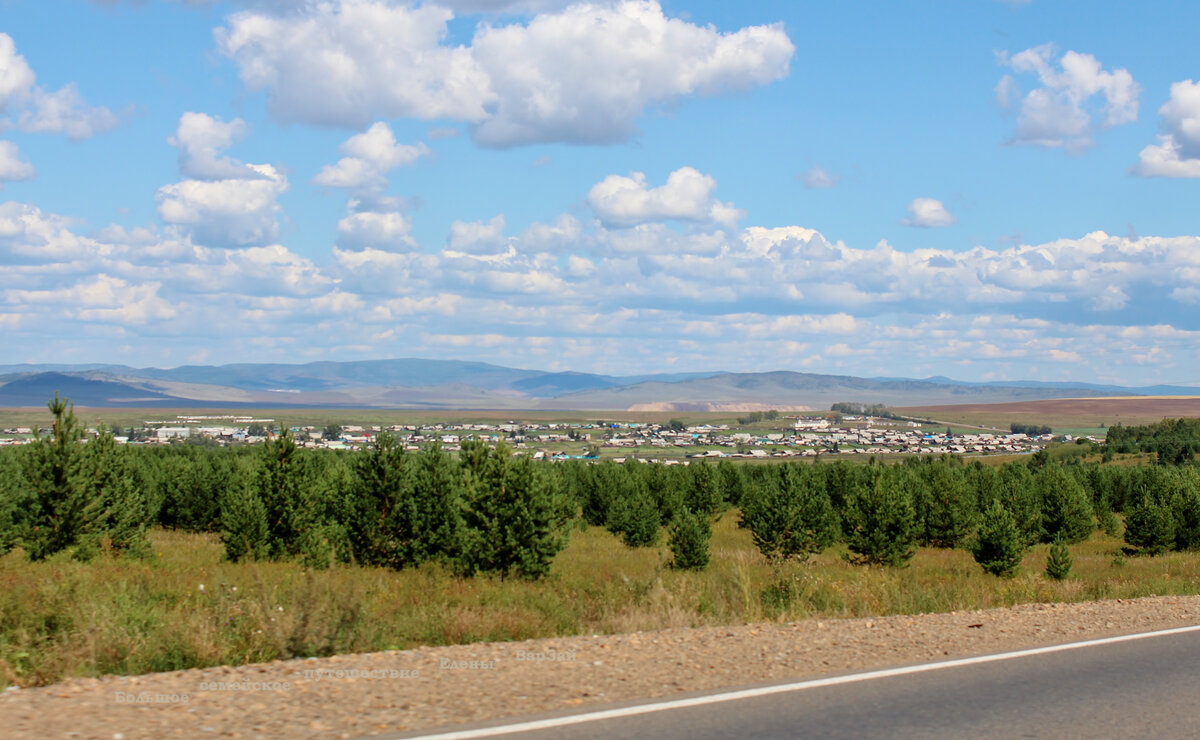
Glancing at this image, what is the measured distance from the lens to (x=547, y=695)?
8.03 m

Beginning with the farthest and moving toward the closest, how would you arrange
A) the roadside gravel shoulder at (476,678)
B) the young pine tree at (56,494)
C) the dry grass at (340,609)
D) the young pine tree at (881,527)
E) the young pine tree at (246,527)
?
1. the young pine tree at (881,527)
2. the young pine tree at (56,494)
3. the young pine tree at (246,527)
4. the dry grass at (340,609)
5. the roadside gravel shoulder at (476,678)

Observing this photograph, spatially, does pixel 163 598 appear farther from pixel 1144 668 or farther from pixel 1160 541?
pixel 1160 541

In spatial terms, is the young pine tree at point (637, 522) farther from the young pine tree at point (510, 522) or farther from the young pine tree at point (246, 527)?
the young pine tree at point (246, 527)

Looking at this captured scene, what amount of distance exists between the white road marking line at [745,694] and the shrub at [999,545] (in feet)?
79.9

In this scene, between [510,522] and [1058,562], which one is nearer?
[510,522]

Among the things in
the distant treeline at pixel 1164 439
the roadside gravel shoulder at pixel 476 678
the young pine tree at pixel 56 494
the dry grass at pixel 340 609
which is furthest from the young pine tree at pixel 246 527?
the distant treeline at pixel 1164 439

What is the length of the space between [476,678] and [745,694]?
101 inches

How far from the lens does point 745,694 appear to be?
26.5 ft

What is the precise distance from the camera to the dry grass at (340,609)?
9377 mm

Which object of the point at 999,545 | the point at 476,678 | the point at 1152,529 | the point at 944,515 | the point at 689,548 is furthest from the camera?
the point at 944,515

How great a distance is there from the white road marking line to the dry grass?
10.2 ft

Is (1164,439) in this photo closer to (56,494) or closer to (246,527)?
(246,527)

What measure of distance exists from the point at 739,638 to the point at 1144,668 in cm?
426

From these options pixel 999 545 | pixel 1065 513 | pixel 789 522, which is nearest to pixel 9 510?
pixel 789 522
